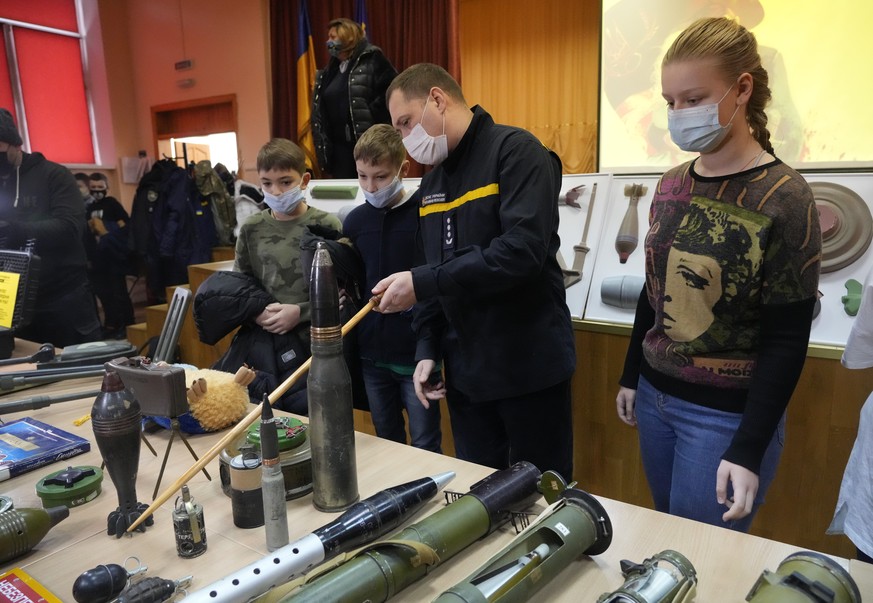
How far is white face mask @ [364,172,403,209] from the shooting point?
192 centimetres

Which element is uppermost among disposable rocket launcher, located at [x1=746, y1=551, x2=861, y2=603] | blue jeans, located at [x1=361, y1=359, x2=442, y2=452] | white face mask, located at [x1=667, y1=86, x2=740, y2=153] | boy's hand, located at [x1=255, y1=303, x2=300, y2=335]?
white face mask, located at [x1=667, y1=86, x2=740, y2=153]

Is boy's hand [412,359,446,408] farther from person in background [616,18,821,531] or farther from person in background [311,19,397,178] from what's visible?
person in background [311,19,397,178]

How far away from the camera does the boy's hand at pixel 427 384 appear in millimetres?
1467

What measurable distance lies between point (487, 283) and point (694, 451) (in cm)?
54

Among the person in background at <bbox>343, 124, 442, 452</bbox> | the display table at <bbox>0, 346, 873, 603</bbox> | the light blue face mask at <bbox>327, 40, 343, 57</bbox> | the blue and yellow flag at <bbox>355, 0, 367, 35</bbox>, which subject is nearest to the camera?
the display table at <bbox>0, 346, 873, 603</bbox>

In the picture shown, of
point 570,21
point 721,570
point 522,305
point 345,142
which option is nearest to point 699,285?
point 522,305

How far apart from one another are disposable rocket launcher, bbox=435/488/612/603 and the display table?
2.0 inches

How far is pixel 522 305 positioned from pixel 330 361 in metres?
0.57

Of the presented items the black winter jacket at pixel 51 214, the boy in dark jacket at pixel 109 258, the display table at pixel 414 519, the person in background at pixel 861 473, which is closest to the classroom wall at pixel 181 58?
the boy in dark jacket at pixel 109 258

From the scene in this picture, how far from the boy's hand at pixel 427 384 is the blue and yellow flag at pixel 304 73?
4.00 metres

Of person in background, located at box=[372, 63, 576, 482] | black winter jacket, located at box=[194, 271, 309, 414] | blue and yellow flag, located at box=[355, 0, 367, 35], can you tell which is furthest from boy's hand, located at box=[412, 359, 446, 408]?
blue and yellow flag, located at box=[355, 0, 367, 35]

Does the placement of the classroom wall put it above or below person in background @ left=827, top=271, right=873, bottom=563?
above

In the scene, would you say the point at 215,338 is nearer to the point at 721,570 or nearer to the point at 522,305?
the point at 522,305

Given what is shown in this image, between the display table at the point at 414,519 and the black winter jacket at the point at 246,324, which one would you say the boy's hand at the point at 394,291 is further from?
the black winter jacket at the point at 246,324
